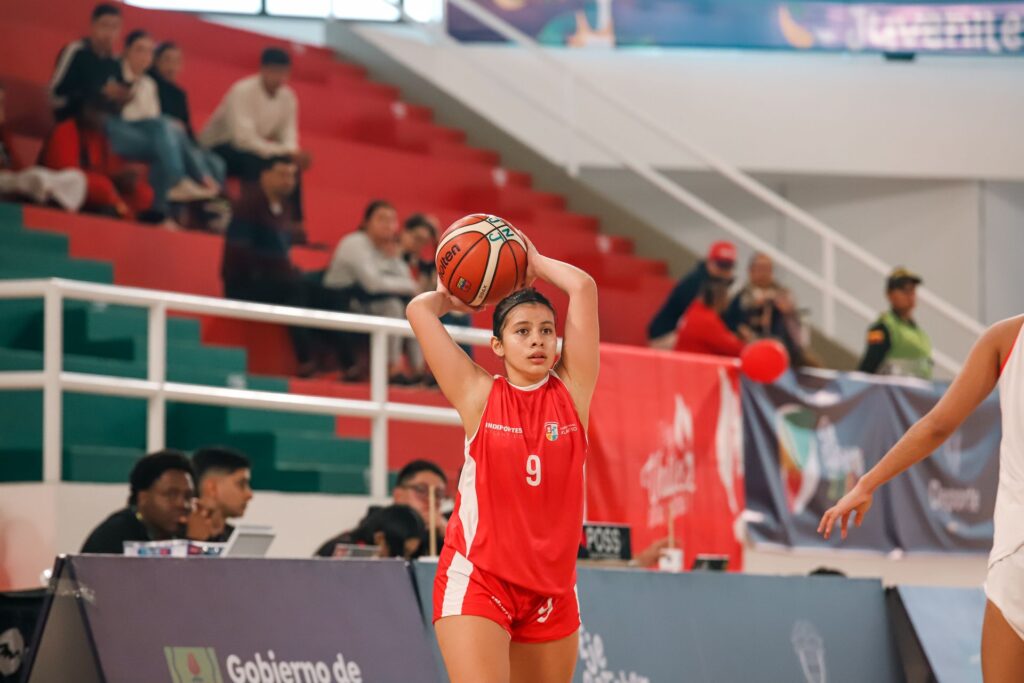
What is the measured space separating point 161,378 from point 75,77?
3.25 metres

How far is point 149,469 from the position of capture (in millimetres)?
7449

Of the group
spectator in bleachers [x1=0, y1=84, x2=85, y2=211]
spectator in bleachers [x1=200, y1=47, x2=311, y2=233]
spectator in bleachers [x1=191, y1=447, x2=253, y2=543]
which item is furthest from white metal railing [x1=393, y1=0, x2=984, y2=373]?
spectator in bleachers [x1=191, y1=447, x2=253, y2=543]

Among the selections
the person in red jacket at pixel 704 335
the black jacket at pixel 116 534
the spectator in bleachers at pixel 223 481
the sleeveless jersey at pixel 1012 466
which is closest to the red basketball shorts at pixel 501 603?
the sleeveless jersey at pixel 1012 466

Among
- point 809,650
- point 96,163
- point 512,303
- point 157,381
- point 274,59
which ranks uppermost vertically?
point 274,59

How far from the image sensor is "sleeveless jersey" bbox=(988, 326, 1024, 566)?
14.8 feet

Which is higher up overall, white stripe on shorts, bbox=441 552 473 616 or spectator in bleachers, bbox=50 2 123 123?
spectator in bleachers, bbox=50 2 123 123

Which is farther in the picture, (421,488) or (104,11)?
(104,11)

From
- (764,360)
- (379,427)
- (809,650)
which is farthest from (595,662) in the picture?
(764,360)

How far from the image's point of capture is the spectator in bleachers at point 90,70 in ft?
35.6

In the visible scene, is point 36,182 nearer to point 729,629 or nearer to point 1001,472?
point 729,629

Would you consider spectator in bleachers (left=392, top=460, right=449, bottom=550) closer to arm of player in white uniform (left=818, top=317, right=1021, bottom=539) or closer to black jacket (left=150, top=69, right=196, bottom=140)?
black jacket (left=150, top=69, right=196, bottom=140)

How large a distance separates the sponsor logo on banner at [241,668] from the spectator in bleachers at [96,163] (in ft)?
18.3

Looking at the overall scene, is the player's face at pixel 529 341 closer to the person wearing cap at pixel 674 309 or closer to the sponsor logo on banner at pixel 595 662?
the sponsor logo on banner at pixel 595 662

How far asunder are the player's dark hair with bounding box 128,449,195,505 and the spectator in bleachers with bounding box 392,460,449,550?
1.50 metres
